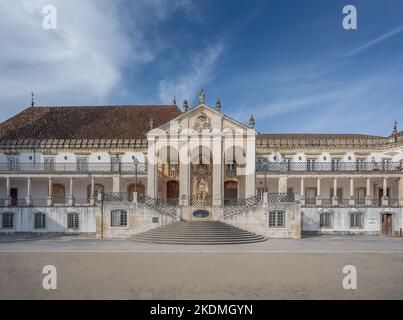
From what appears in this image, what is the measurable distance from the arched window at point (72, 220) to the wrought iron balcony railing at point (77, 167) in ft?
13.7

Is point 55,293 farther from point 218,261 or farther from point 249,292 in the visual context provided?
point 218,261

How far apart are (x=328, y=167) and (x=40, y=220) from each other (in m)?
24.8

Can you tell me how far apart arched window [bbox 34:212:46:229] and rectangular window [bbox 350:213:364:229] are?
958 inches

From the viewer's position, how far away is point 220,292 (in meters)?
12.0

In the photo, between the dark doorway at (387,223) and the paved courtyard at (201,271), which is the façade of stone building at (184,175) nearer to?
the dark doorway at (387,223)

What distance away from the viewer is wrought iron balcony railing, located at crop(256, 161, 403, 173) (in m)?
35.2

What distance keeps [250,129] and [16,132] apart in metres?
21.8

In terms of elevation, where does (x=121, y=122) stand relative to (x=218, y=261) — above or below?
above

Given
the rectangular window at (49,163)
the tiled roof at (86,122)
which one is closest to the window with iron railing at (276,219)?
the tiled roof at (86,122)

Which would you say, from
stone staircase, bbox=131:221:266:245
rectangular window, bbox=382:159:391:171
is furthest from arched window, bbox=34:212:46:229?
rectangular window, bbox=382:159:391:171

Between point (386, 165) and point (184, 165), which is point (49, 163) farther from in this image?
point (386, 165)

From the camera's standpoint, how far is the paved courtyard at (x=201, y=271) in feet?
39.2
